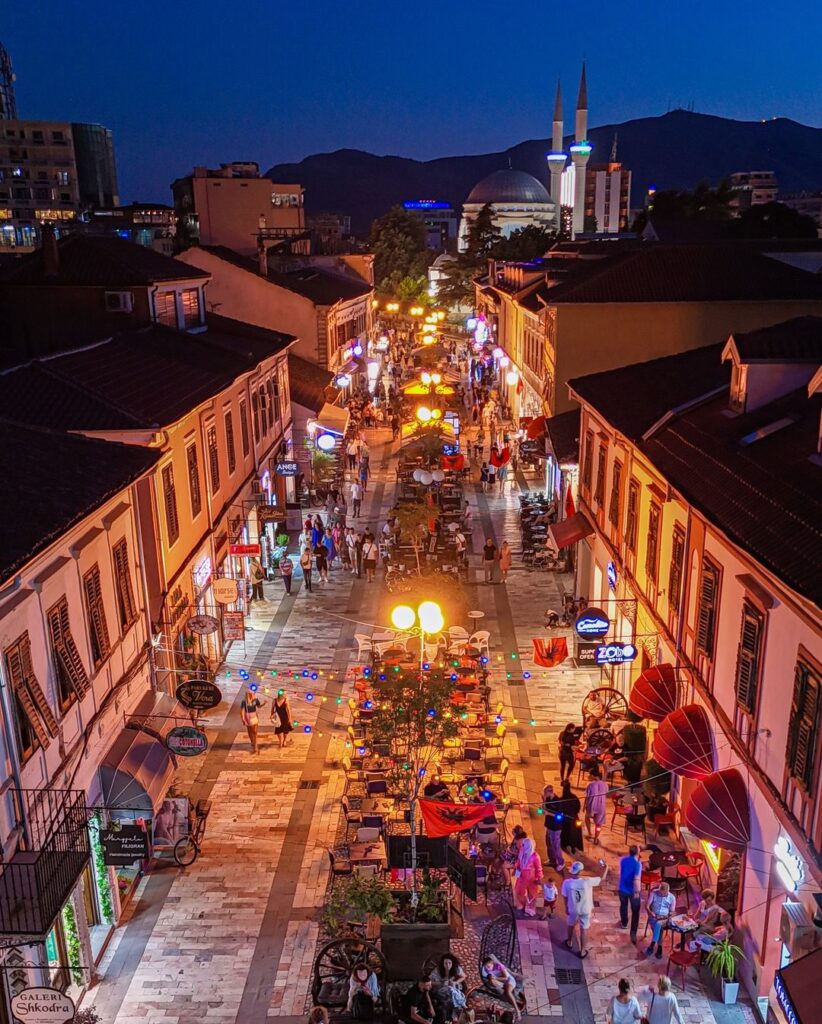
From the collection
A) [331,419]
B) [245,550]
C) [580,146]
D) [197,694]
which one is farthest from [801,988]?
[580,146]

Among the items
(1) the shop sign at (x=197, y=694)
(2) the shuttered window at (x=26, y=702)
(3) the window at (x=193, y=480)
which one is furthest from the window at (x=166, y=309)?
(2) the shuttered window at (x=26, y=702)

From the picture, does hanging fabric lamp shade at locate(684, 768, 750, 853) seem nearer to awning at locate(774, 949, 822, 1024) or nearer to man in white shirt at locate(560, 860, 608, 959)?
man in white shirt at locate(560, 860, 608, 959)

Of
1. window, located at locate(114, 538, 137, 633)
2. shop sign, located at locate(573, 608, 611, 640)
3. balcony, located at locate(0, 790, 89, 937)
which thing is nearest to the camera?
balcony, located at locate(0, 790, 89, 937)

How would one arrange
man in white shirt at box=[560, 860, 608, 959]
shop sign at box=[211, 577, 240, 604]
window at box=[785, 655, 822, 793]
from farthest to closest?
shop sign at box=[211, 577, 240, 604]
man in white shirt at box=[560, 860, 608, 959]
window at box=[785, 655, 822, 793]

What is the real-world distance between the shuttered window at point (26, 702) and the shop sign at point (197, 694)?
16.1 ft

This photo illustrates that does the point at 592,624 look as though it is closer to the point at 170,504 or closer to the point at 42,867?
the point at 170,504

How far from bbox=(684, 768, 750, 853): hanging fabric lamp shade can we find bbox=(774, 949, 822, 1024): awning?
113 inches

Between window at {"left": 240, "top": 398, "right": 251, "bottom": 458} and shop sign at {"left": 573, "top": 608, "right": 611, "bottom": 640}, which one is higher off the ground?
window at {"left": 240, "top": 398, "right": 251, "bottom": 458}

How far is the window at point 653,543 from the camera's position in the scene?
734 inches

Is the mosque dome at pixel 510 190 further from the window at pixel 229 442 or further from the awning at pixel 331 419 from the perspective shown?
the window at pixel 229 442

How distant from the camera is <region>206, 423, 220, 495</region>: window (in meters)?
24.2

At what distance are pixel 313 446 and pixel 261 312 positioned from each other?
33.9ft

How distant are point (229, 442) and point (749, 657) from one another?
17495 mm

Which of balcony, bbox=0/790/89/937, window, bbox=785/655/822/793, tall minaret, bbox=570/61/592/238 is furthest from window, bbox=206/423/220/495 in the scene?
tall minaret, bbox=570/61/592/238
